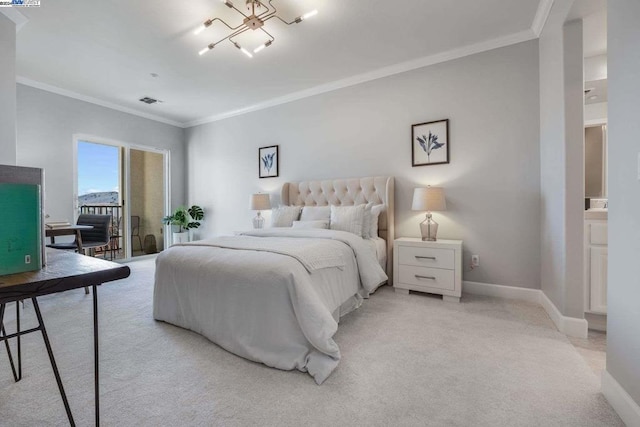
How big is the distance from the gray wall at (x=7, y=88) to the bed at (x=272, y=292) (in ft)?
5.86

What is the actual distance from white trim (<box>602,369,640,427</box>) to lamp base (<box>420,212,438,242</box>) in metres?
1.76

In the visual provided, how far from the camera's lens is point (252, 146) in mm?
4898

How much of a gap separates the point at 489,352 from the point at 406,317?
2.27 feet

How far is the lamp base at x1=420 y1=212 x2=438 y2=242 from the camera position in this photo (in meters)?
3.10

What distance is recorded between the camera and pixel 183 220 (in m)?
5.37

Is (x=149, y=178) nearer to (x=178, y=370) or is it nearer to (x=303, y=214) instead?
(x=303, y=214)

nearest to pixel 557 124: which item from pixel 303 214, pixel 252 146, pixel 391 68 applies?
pixel 391 68

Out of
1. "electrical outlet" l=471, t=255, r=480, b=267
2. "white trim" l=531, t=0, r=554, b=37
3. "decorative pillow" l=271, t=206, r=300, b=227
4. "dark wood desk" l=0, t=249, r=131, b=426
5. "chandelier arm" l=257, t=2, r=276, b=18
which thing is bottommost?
"electrical outlet" l=471, t=255, r=480, b=267

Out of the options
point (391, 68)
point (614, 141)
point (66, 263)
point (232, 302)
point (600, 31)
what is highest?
point (391, 68)

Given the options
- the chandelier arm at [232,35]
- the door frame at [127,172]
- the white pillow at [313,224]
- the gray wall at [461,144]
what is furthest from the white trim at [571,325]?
the door frame at [127,172]

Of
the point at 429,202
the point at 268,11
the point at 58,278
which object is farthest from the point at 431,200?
the point at 58,278

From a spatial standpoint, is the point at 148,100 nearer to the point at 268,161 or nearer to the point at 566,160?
the point at 268,161

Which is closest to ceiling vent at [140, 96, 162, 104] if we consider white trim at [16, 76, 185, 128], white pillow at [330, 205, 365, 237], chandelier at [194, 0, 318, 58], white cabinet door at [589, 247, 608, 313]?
white trim at [16, 76, 185, 128]

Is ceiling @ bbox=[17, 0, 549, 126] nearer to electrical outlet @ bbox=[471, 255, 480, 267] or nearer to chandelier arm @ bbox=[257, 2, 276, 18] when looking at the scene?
chandelier arm @ bbox=[257, 2, 276, 18]
